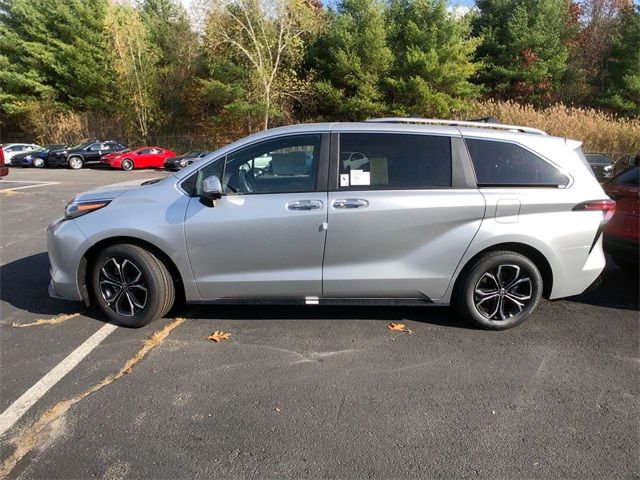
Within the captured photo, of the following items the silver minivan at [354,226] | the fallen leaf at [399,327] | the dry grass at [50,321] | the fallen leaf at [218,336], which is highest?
the silver minivan at [354,226]

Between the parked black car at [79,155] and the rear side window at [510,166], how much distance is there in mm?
28260

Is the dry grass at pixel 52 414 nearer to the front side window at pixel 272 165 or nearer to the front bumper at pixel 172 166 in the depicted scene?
the front side window at pixel 272 165

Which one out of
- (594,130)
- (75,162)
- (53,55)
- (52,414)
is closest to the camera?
(52,414)

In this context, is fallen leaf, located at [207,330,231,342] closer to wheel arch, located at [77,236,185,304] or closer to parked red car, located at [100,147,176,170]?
wheel arch, located at [77,236,185,304]

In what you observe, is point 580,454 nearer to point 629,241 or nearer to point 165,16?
point 629,241

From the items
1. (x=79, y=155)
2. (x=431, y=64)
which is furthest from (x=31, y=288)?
Answer: (x=431, y=64)

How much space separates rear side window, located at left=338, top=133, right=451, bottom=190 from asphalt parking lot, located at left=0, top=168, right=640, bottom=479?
1242 mm

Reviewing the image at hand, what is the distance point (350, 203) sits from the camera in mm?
3787

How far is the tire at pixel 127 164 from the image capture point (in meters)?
27.2

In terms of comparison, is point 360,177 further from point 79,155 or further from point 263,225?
point 79,155

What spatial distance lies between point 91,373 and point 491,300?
316 cm

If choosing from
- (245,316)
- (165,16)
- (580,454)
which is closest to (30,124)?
(165,16)

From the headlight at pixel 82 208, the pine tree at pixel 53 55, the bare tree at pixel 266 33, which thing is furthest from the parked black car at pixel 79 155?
the headlight at pixel 82 208

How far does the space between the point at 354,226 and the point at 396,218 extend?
338mm
